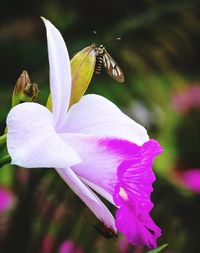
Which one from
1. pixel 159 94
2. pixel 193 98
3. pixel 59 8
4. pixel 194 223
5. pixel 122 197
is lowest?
pixel 193 98

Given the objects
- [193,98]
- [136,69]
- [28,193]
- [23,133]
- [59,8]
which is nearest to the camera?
[23,133]

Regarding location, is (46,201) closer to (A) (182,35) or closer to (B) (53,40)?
(B) (53,40)

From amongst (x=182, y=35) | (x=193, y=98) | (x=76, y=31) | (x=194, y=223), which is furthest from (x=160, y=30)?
→ (x=193, y=98)

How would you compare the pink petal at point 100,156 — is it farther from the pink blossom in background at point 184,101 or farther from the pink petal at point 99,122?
the pink blossom in background at point 184,101

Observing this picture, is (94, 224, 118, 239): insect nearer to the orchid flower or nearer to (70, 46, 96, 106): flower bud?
the orchid flower

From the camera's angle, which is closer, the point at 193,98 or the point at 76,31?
the point at 76,31

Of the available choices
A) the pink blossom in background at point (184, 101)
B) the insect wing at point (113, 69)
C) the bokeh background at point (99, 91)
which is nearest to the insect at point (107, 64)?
the insect wing at point (113, 69)
